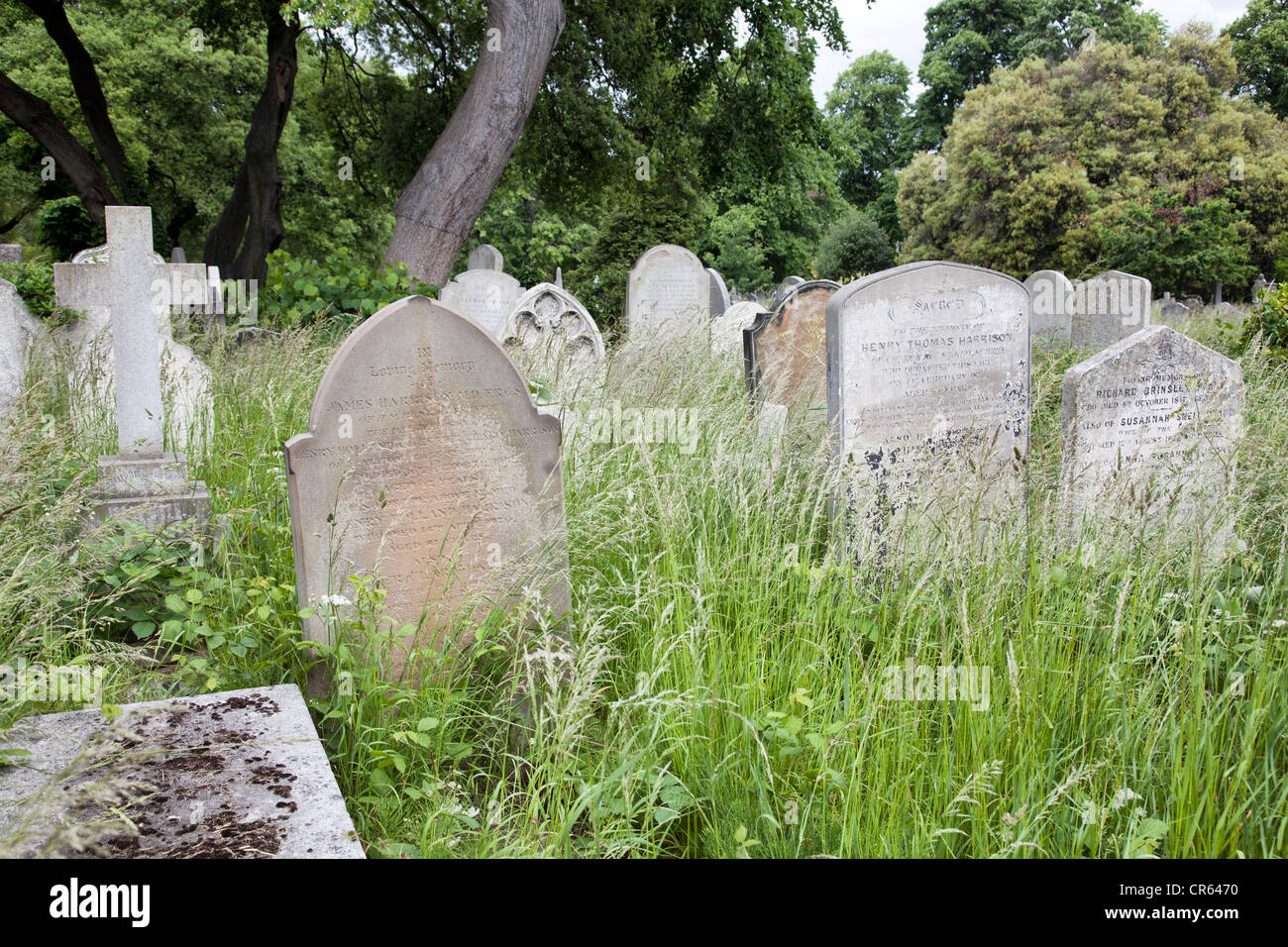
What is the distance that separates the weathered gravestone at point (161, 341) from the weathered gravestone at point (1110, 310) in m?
10.5

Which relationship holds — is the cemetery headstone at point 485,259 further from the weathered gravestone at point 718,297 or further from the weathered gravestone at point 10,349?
the weathered gravestone at point 10,349

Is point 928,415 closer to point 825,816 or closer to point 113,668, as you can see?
point 825,816

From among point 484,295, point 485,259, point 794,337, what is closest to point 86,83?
point 485,259

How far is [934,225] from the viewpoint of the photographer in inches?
1045

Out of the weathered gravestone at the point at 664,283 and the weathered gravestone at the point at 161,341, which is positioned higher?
the weathered gravestone at the point at 664,283

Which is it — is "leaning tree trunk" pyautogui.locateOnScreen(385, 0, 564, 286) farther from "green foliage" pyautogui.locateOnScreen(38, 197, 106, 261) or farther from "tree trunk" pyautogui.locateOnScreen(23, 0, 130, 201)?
"green foliage" pyautogui.locateOnScreen(38, 197, 106, 261)

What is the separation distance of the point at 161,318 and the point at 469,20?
892 cm

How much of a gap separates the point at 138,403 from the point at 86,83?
497 inches

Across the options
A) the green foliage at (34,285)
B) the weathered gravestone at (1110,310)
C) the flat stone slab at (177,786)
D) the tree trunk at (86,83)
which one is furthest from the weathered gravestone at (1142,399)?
the tree trunk at (86,83)

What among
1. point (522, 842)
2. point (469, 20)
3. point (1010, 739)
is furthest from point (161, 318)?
point (469, 20)

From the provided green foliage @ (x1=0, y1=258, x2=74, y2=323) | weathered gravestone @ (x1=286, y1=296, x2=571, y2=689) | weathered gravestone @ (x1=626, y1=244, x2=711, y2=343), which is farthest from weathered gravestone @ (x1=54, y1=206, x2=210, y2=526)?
weathered gravestone @ (x1=626, y1=244, x2=711, y2=343)

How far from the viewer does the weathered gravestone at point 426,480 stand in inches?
123

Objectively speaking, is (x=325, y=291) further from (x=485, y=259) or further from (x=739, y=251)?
(x=739, y=251)

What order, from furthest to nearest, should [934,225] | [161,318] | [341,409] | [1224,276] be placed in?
[934,225]
[1224,276]
[161,318]
[341,409]
